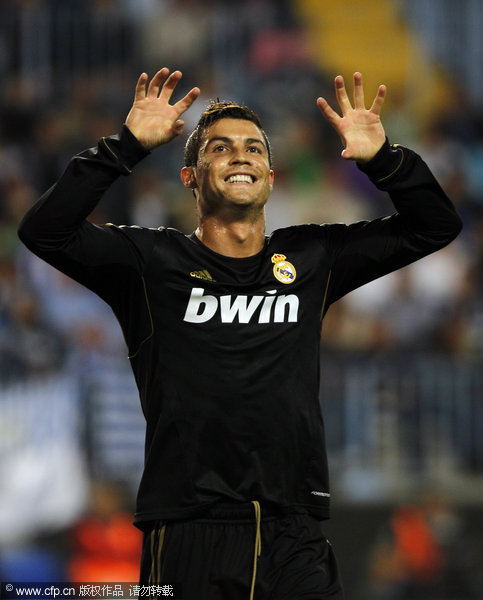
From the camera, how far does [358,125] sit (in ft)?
14.0

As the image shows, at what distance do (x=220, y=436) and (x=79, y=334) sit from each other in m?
6.06

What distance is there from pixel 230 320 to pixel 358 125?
0.93 meters

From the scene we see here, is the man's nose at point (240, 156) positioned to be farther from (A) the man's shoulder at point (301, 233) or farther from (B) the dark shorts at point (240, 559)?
(B) the dark shorts at point (240, 559)

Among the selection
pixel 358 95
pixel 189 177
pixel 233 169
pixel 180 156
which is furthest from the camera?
pixel 180 156

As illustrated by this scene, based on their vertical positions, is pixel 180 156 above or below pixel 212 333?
above

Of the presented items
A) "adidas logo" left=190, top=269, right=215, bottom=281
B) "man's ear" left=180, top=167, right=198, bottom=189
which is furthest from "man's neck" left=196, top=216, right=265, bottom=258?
"man's ear" left=180, top=167, right=198, bottom=189

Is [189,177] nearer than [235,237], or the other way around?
[235,237]

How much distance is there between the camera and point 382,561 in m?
8.93

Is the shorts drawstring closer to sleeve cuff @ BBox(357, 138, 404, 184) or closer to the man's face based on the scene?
the man's face

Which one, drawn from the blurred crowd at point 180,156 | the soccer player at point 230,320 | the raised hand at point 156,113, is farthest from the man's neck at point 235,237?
the blurred crowd at point 180,156

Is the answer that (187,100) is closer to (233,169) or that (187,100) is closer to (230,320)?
(233,169)

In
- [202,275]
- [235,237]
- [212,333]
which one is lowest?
[212,333]

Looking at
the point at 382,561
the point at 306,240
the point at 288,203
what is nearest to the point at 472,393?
the point at 382,561

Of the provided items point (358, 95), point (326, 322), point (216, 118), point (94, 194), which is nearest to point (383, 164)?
point (358, 95)
